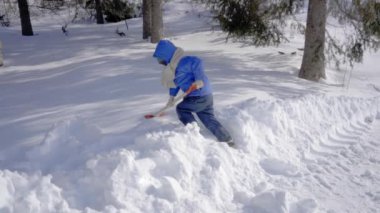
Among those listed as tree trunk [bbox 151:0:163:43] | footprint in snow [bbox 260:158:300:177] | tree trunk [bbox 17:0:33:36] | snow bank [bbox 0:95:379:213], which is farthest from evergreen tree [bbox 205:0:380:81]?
tree trunk [bbox 17:0:33:36]

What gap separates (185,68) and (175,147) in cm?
117

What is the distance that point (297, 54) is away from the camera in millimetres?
13828

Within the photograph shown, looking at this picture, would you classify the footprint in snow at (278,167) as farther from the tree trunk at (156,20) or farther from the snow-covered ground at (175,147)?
the tree trunk at (156,20)

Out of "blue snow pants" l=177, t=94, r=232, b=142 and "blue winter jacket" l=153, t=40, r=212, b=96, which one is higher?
"blue winter jacket" l=153, t=40, r=212, b=96

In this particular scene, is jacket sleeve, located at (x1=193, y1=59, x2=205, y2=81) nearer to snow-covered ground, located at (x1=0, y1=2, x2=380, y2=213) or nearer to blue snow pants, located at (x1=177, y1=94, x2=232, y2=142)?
blue snow pants, located at (x1=177, y1=94, x2=232, y2=142)

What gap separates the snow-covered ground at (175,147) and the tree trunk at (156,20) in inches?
176

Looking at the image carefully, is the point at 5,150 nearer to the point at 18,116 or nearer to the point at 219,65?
the point at 18,116

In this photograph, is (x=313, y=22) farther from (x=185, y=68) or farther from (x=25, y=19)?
(x=25, y=19)

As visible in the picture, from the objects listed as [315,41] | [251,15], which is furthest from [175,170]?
[251,15]

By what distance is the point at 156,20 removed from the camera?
14.1 m

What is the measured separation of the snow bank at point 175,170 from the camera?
358 centimetres

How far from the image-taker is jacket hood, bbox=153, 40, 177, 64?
512cm

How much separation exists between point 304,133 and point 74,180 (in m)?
3.47

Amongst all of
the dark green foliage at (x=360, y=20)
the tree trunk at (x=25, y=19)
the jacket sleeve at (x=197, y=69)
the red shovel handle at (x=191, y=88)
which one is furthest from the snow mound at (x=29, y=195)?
the tree trunk at (x=25, y=19)
